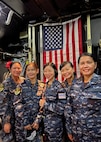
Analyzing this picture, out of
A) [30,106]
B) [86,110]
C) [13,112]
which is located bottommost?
[13,112]

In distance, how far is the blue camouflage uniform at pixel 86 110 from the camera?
218 cm

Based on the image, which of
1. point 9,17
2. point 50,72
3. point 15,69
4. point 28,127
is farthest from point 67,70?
point 9,17

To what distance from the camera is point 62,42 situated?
464 centimetres

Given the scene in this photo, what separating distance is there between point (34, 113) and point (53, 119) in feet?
1.15

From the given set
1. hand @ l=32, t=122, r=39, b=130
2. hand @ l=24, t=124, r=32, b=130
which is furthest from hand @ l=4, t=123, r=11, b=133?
hand @ l=32, t=122, r=39, b=130

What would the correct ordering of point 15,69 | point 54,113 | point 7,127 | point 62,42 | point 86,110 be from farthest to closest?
point 62,42, point 15,69, point 7,127, point 54,113, point 86,110

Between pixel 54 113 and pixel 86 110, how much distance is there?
625 mm

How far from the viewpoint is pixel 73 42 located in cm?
450

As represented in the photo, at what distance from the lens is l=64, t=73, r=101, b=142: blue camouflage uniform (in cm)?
218

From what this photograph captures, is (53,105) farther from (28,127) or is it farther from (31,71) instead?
(31,71)

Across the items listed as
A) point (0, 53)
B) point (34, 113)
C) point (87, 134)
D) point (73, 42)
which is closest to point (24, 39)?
point (0, 53)

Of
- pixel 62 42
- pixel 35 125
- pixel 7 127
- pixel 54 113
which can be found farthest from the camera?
pixel 62 42

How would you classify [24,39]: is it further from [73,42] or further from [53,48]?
[73,42]

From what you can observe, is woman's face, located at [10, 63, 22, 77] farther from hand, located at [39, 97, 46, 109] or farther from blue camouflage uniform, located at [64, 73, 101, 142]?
blue camouflage uniform, located at [64, 73, 101, 142]
